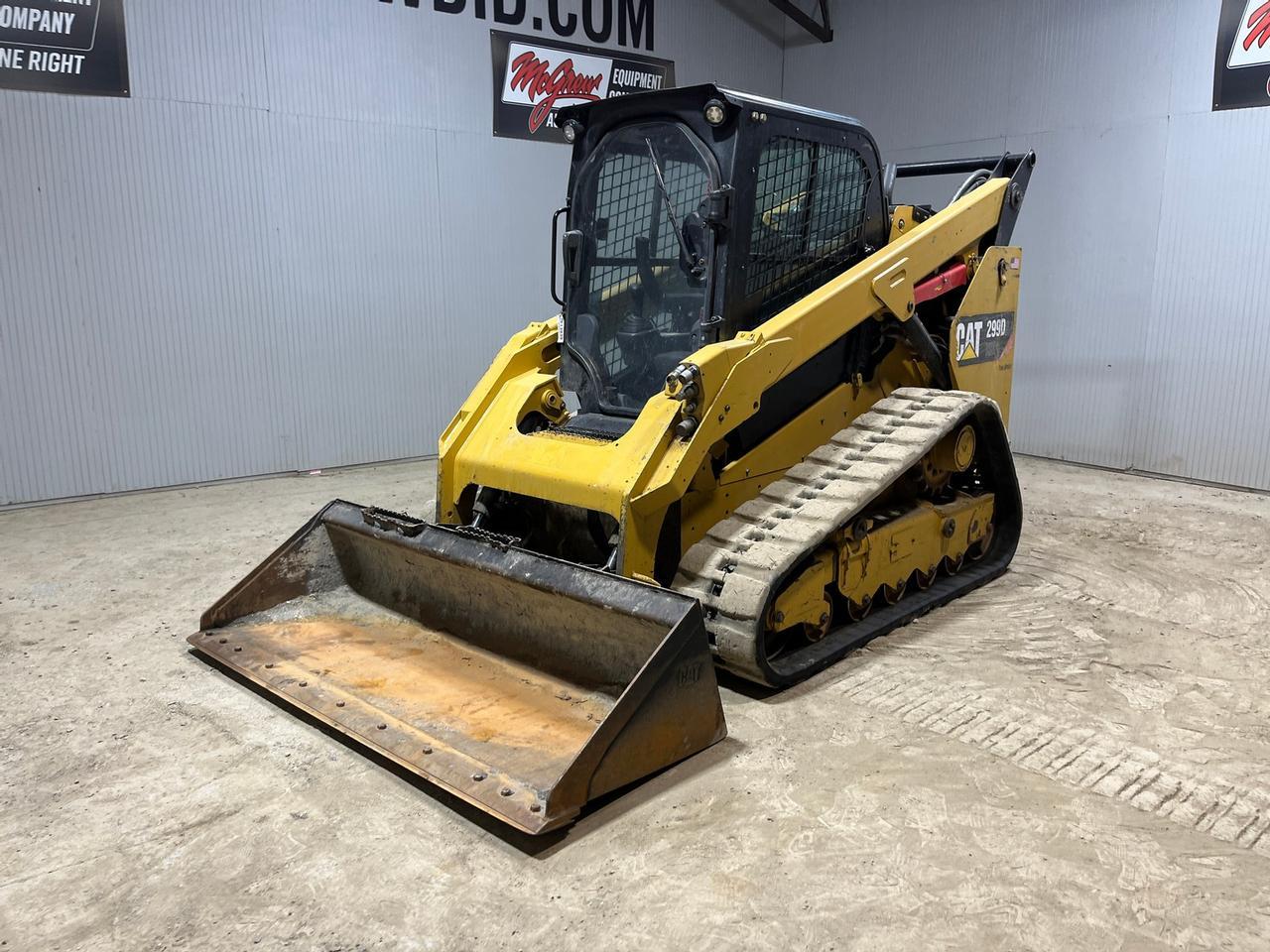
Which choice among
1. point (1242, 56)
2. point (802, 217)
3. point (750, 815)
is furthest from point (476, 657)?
point (1242, 56)

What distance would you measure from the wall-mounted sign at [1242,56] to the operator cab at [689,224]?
406cm

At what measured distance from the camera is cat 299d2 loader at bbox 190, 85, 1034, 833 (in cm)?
326

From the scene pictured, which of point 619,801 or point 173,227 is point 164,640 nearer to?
point 619,801

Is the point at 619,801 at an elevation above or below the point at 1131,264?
below

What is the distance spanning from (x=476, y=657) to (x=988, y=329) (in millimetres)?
3395

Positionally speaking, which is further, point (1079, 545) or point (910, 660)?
point (1079, 545)

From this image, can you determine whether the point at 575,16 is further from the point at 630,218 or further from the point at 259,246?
the point at 630,218

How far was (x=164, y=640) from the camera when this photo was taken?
431cm

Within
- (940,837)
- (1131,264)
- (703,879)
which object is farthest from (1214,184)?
(703,879)

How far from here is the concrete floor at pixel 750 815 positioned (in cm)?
242

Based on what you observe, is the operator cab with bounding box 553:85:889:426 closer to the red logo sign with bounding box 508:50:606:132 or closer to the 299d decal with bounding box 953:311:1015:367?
the 299d decal with bounding box 953:311:1015:367

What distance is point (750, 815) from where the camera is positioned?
289 centimetres

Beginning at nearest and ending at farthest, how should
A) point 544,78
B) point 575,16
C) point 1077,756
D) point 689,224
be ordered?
point 1077,756 < point 689,224 < point 544,78 < point 575,16

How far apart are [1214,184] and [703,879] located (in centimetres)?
703
